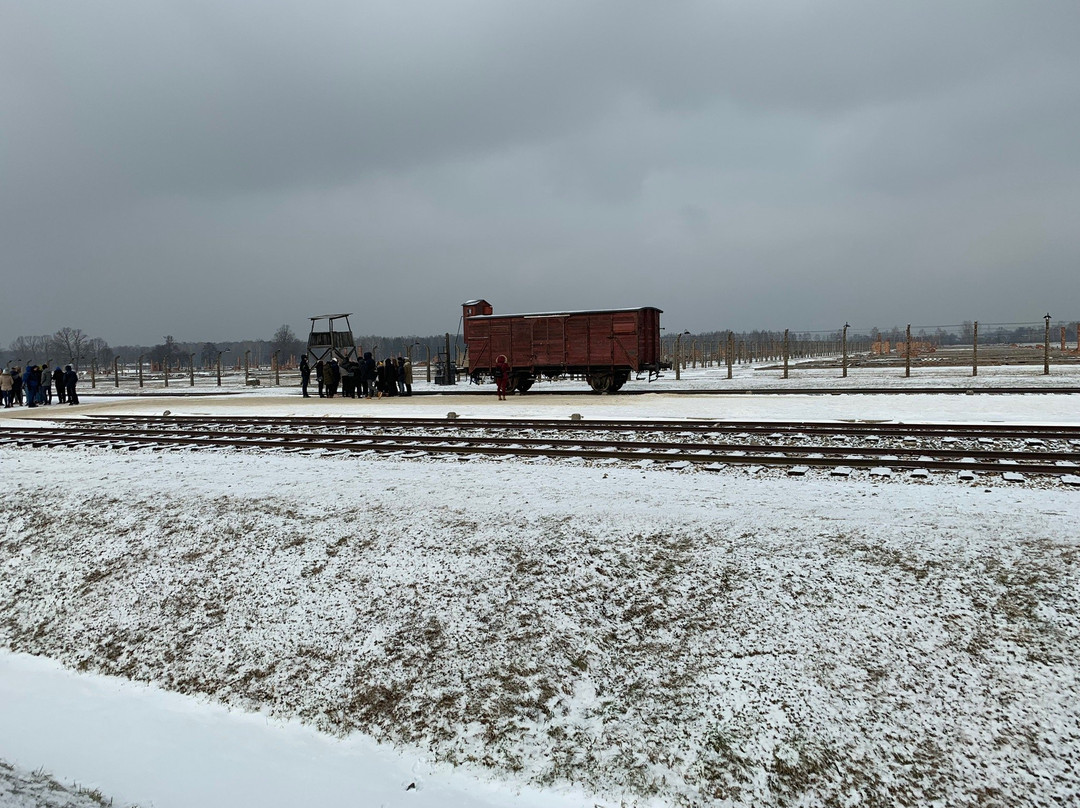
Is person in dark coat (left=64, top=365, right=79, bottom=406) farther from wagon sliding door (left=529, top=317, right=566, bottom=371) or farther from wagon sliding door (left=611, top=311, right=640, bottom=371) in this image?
wagon sliding door (left=611, top=311, right=640, bottom=371)

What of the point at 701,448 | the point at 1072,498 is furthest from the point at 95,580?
the point at 1072,498

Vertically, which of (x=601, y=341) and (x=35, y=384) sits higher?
(x=601, y=341)

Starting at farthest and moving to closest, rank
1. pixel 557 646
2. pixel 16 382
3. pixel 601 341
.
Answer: pixel 16 382 < pixel 601 341 < pixel 557 646

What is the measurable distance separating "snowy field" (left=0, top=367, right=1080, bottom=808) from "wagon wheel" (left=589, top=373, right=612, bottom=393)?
1690cm

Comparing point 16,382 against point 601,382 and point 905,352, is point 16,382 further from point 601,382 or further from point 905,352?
point 905,352

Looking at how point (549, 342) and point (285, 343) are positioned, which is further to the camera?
point (285, 343)

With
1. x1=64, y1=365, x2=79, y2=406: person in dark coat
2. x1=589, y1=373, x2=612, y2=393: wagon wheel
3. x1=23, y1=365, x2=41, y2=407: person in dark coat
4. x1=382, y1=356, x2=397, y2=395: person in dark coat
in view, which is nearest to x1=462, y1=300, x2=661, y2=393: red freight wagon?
x1=589, y1=373, x2=612, y2=393: wagon wheel

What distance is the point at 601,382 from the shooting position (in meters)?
25.6

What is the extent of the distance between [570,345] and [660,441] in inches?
531

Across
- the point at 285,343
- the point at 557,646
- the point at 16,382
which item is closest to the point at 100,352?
the point at 285,343

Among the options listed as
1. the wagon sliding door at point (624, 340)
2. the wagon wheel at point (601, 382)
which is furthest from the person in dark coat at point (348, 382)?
the wagon sliding door at point (624, 340)

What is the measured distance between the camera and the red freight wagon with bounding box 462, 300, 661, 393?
80.9 ft

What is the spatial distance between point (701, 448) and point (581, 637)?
A: 20.1ft

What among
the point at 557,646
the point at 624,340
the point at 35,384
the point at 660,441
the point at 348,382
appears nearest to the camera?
the point at 557,646
